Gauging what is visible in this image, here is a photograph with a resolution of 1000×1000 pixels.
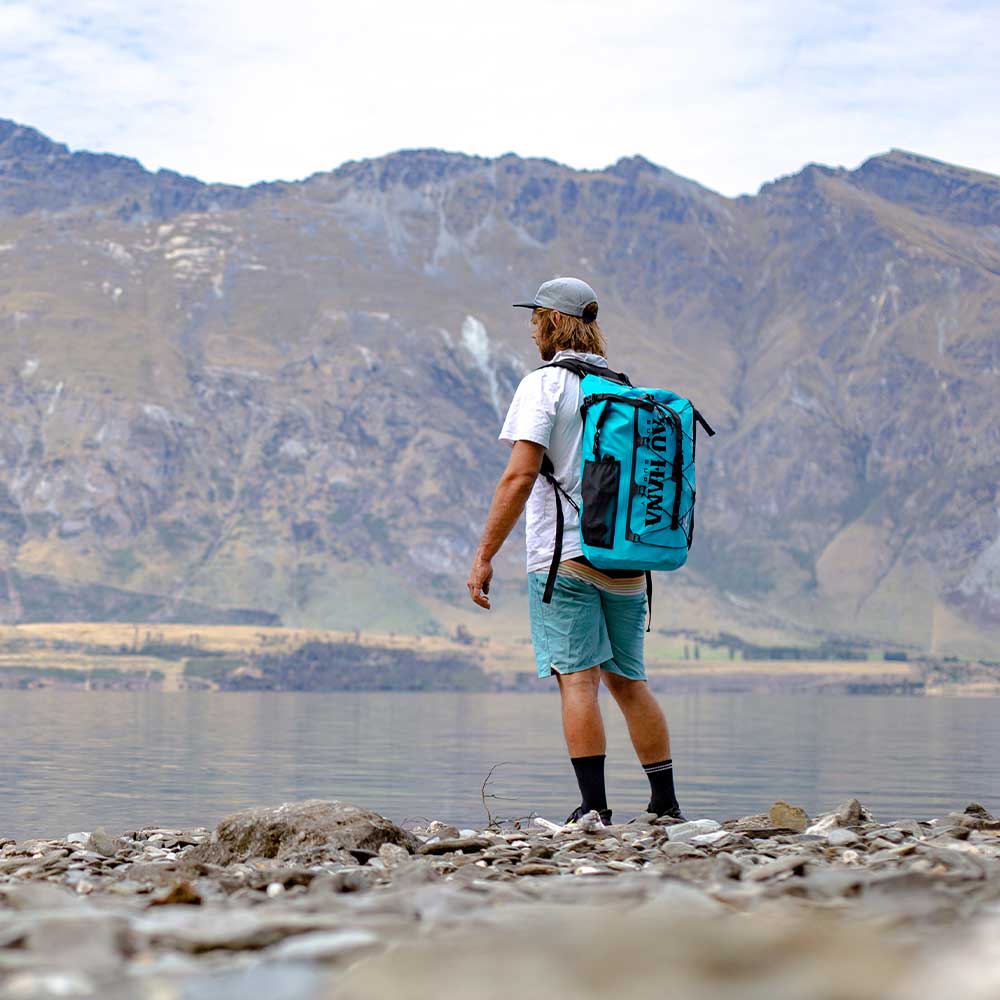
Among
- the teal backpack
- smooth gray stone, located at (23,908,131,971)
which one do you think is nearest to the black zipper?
the teal backpack

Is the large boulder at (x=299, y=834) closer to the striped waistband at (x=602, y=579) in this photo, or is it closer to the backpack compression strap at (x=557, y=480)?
the backpack compression strap at (x=557, y=480)

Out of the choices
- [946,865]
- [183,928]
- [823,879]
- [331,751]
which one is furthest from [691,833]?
[331,751]

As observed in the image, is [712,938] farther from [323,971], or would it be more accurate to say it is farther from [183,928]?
[183,928]

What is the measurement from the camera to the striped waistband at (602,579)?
9.67 meters

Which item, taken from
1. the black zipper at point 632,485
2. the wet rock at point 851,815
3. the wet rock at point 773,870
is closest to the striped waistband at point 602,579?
the black zipper at point 632,485

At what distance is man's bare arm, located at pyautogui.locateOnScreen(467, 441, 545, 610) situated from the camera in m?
9.52

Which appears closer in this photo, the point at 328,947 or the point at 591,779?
the point at 328,947

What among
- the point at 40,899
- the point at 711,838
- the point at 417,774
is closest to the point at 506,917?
the point at 40,899

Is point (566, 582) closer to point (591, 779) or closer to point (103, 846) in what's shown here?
point (591, 779)

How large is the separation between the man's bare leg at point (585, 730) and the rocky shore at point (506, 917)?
0.56m

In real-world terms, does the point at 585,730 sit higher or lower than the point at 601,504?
lower

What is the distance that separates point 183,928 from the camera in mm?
4676

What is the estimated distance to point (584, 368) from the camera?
391 inches

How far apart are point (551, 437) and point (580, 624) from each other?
1.21m
